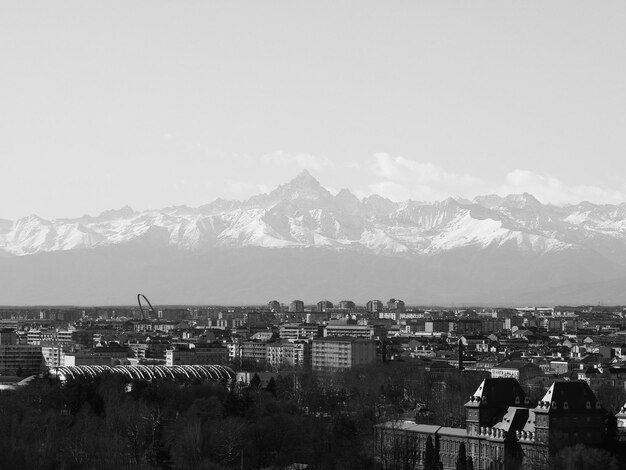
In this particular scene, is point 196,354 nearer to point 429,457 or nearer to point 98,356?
point 98,356

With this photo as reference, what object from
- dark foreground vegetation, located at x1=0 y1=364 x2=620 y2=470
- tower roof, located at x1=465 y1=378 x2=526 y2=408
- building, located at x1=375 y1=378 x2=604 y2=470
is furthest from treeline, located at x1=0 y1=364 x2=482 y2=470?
tower roof, located at x1=465 y1=378 x2=526 y2=408

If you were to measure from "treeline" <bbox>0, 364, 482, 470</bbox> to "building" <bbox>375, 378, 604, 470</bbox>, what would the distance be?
2044mm

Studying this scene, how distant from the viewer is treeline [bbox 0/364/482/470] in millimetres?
69250

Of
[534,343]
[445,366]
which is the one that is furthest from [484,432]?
[534,343]

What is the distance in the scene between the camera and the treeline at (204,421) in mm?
69250

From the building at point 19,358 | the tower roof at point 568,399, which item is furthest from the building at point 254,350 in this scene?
the tower roof at point 568,399

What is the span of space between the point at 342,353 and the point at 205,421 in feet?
189

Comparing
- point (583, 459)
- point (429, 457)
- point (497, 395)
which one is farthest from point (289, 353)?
point (583, 459)

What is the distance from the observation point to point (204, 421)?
261 feet

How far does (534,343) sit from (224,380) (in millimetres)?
59786

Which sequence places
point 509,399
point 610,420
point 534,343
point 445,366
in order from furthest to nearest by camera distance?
point 534,343 → point 445,366 → point 509,399 → point 610,420

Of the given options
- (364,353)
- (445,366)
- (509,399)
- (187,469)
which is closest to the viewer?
(187,469)

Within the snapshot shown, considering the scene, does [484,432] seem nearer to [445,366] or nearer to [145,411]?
[145,411]

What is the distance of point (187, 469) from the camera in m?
67.1
